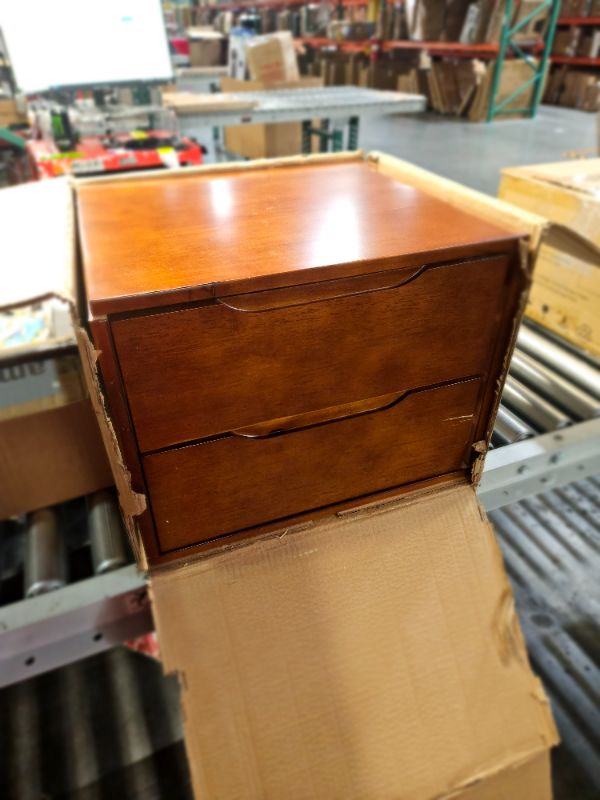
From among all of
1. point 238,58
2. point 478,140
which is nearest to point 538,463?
point 238,58

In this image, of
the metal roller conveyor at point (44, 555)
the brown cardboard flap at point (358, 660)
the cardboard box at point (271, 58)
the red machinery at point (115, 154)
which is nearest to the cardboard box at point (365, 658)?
the brown cardboard flap at point (358, 660)

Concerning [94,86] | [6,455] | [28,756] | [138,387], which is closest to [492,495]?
[138,387]

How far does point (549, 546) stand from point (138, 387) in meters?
1.18

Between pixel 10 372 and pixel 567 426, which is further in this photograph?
pixel 567 426

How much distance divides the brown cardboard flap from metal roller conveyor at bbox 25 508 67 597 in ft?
0.50

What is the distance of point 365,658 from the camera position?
67 cm

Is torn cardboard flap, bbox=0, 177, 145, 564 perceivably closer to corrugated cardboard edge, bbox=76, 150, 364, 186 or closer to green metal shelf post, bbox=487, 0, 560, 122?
corrugated cardboard edge, bbox=76, 150, 364, 186

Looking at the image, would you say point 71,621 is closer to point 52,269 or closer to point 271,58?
point 52,269

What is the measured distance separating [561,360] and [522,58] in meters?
5.85

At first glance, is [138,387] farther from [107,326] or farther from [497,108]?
[497,108]

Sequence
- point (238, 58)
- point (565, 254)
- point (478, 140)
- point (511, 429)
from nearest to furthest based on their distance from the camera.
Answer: point (511, 429)
point (565, 254)
point (238, 58)
point (478, 140)

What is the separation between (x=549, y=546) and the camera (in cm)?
133

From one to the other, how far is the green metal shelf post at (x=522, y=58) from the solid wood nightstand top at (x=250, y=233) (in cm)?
549

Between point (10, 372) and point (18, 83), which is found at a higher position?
point (18, 83)
